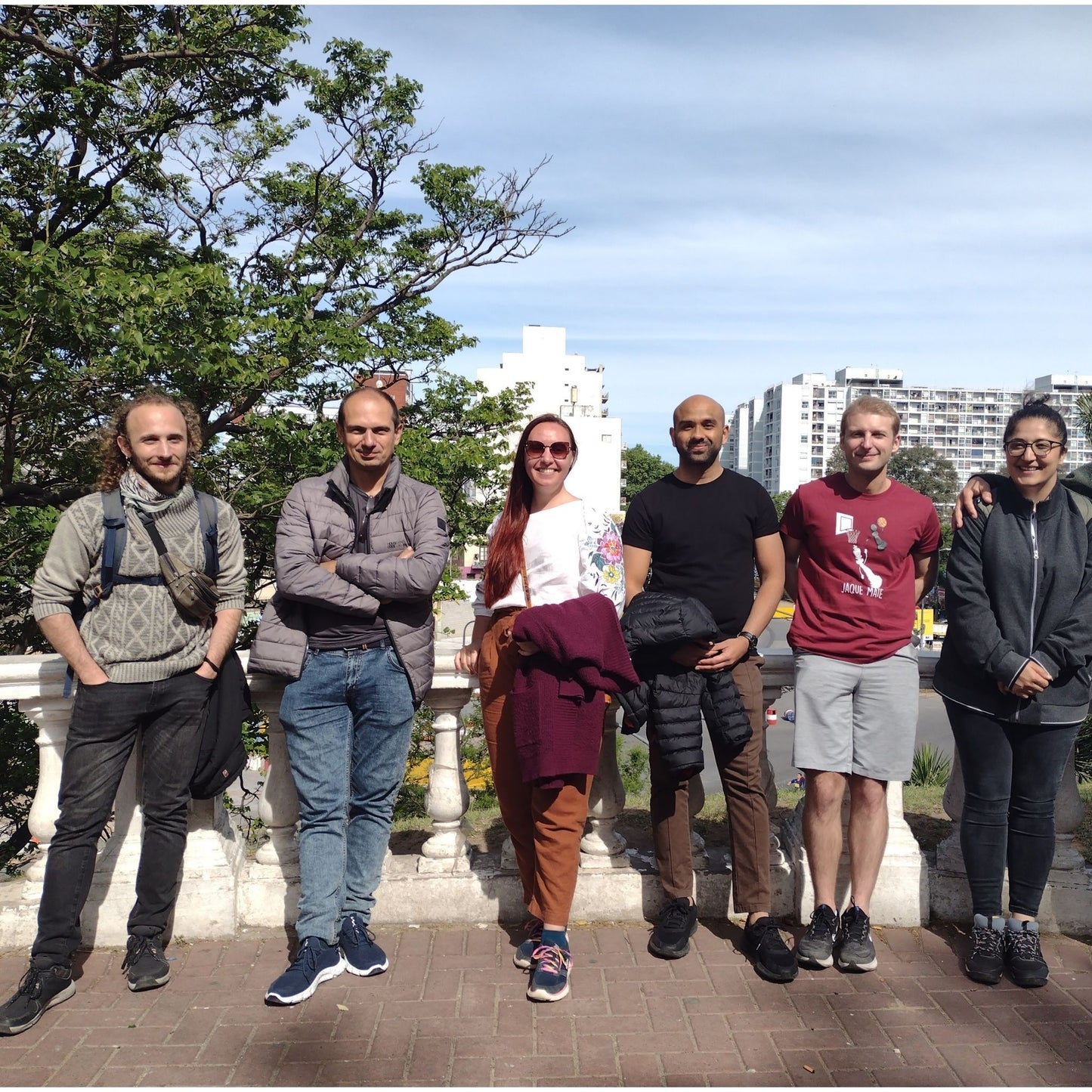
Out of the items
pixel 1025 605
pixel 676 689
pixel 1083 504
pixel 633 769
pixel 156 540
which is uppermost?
pixel 1083 504

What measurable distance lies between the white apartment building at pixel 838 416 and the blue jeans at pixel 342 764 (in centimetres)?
13591

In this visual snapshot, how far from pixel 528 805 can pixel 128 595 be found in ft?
5.45

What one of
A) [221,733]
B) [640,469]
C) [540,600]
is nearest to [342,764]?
[221,733]

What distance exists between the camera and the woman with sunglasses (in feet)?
10.7

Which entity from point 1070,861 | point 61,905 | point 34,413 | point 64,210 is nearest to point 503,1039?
point 61,905

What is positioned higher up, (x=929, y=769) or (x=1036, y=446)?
(x=1036, y=446)

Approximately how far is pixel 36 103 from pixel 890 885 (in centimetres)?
1215

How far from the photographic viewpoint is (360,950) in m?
3.28

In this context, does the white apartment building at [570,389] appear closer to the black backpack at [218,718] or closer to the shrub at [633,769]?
the shrub at [633,769]

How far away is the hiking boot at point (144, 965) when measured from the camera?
124 inches

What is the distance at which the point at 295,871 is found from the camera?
3.65m

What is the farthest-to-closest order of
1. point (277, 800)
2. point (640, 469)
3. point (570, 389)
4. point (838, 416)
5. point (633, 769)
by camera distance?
1. point (838, 416)
2. point (640, 469)
3. point (570, 389)
4. point (633, 769)
5. point (277, 800)

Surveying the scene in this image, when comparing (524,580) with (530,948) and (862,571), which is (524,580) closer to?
(862,571)

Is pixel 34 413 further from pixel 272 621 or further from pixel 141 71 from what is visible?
pixel 272 621
